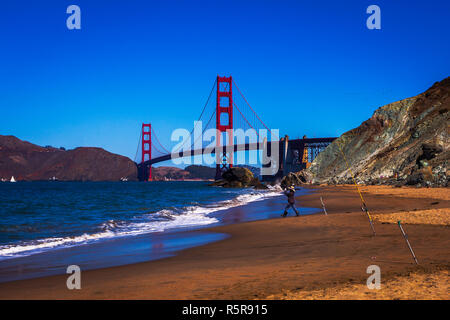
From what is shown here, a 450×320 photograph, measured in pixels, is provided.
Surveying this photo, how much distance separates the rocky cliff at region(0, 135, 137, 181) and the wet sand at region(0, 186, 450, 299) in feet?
547

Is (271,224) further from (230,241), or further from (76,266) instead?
(76,266)

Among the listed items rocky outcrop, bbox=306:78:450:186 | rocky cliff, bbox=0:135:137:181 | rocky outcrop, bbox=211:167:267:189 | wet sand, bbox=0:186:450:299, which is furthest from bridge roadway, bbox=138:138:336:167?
rocky cliff, bbox=0:135:137:181

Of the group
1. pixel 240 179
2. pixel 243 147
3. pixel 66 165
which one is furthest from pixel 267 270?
pixel 66 165

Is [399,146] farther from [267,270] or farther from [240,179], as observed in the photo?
[267,270]

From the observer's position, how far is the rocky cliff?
17825cm

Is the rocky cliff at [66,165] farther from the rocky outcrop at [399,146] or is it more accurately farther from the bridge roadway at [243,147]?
the rocky outcrop at [399,146]

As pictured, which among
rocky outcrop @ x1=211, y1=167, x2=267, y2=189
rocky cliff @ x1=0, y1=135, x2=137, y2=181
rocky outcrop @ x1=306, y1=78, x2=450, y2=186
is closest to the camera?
rocky outcrop @ x1=306, y1=78, x2=450, y2=186

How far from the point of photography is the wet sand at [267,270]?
4.50m

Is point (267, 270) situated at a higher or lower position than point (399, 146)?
lower

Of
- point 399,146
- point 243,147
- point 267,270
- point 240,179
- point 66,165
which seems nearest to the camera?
point 267,270

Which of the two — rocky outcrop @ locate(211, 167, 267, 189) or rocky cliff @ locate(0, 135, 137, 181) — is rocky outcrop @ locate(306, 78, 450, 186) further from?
rocky cliff @ locate(0, 135, 137, 181)

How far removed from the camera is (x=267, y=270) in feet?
18.0

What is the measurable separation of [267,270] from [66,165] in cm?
19453
